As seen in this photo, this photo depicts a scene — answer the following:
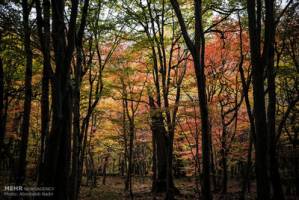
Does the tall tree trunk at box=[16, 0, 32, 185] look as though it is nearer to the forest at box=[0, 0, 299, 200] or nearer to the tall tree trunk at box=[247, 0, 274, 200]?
the forest at box=[0, 0, 299, 200]

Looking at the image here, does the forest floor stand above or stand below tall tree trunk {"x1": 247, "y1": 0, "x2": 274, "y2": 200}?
below

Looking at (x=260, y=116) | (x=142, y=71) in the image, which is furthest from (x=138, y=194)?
(x=260, y=116)

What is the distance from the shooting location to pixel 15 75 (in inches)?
509

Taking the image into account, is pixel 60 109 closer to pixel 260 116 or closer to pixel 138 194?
pixel 260 116

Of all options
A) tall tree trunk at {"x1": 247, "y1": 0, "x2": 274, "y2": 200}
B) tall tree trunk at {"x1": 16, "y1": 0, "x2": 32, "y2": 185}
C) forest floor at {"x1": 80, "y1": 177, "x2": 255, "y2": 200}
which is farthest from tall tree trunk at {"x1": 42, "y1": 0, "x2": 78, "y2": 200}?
forest floor at {"x1": 80, "y1": 177, "x2": 255, "y2": 200}

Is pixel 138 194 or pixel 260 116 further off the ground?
pixel 260 116

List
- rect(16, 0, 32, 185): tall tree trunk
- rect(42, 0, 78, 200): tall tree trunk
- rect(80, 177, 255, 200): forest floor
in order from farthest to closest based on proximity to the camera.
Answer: rect(80, 177, 255, 200): forest floor < rect(16, 0, 32, 185): tall tree trunk < rect(42, 0, 78, 200): tall tree trunk

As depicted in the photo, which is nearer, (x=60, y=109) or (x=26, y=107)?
(x=60, y=109)

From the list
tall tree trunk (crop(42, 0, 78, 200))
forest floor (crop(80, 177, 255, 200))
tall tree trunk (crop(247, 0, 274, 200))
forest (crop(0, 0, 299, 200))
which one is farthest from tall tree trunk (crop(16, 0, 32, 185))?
forest floor (crop(80, 177, 255, 200))

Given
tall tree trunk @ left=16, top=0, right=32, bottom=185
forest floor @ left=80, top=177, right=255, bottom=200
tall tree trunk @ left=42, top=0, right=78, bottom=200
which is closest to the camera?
tall tree trunk @ left=42, top=0, right=78, bottom=200

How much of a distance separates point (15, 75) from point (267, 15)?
11343mm

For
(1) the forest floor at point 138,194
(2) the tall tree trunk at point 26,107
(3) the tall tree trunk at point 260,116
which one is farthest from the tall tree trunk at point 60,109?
(1) the forest floor at point 138,194

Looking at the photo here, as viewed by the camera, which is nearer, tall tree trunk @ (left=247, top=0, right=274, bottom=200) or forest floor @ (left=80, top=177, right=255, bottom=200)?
tall tree trunk @ (left=247, top=0, right=274, bottom=200)

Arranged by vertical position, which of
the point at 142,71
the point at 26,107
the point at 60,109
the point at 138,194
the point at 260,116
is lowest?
the point at 138,194
